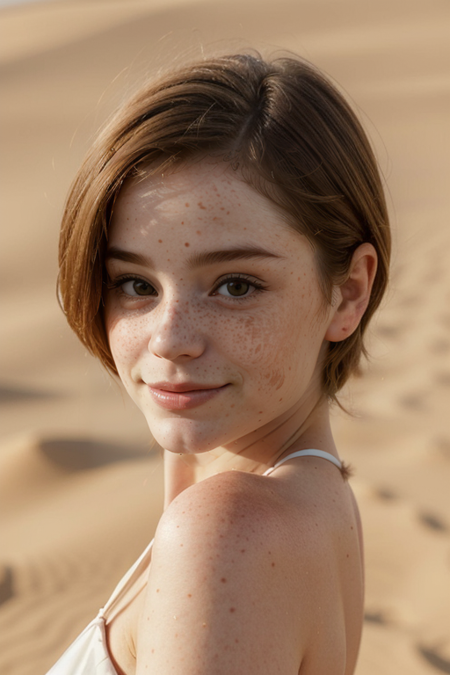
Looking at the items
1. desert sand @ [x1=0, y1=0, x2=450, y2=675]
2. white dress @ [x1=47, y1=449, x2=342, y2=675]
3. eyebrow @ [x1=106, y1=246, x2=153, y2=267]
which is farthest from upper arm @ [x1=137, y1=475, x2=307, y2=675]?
desert sand @ [x1=0, y1=0, x2=450, y2=675]

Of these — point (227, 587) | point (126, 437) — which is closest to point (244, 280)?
point (227, 587)

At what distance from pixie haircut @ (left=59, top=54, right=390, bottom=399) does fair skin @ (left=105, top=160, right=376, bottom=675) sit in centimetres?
4

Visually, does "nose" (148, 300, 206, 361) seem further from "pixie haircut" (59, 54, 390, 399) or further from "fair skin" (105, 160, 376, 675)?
"pixie haircut" (59, 54, 390, 399)

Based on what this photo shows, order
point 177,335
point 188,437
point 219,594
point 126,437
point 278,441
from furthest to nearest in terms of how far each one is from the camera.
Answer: point 126,437, point 278,441, point 188,437, point 177,335, point 219,594

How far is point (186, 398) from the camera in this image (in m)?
1.55

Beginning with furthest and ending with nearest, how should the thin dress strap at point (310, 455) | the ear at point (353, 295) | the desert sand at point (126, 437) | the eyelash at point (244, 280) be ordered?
the desert sand at point (126, 437), the ear at point (353, 295), the thin dress strap at point (310, 455), the eyelash at point (244, 280)

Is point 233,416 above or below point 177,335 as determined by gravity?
below

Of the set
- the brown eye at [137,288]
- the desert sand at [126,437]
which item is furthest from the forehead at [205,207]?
the desert sand at [126,437]

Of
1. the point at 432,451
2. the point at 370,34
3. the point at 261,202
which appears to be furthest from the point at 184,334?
the point at 370,34

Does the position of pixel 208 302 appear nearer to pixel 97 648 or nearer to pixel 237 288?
pixel 237 288

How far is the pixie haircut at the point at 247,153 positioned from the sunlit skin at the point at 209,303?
1.5 inches

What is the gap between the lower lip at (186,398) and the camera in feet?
5.07

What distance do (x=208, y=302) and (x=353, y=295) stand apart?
428 millimetres

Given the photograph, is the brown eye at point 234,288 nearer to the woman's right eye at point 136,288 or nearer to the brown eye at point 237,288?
the brown eye at point 237,288
